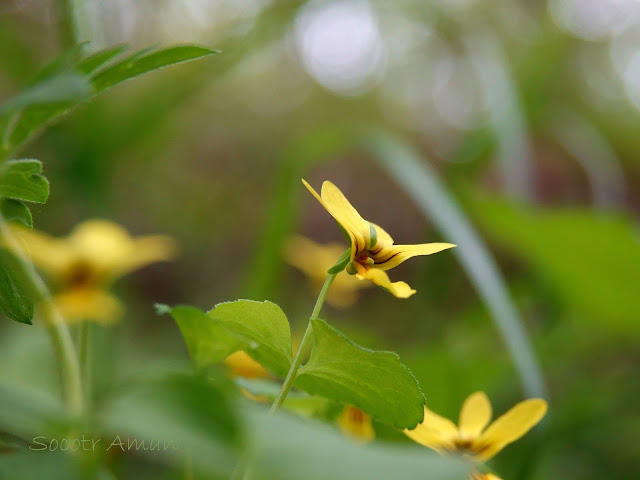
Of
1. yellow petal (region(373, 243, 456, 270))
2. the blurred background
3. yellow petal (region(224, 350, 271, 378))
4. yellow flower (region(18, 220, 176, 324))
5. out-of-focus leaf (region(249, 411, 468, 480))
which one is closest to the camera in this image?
out-of-focus leaf (region(249, 411, 468, 480))

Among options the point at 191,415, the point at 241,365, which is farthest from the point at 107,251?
the point at 191,415

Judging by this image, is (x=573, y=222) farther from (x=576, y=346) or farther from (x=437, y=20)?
(x=437, y=20)

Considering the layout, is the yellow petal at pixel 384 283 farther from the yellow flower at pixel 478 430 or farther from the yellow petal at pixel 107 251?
the yellow petal at pixel 107 251

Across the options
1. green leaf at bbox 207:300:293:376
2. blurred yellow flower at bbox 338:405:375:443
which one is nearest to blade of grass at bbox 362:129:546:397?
blurred yellow flower at bbox 338:405:375:443

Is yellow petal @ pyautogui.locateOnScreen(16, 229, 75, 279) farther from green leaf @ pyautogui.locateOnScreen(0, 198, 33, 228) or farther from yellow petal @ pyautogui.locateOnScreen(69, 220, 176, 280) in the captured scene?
green leaf @ pyautogui.locateOnScreen(0, 198, 33, 228)

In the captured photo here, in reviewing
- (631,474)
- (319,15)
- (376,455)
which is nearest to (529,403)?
(376,455)

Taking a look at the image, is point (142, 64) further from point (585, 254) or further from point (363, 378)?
point (585, 254)
